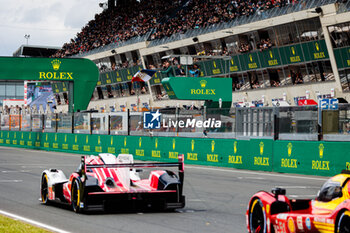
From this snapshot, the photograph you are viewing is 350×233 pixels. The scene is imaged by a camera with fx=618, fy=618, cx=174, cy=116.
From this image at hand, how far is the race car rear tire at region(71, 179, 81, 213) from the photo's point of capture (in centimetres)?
1007

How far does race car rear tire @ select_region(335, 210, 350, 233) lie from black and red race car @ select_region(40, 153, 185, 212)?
13.4 ft

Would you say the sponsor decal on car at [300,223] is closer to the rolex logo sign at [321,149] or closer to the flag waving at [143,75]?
the rolex logo sign at [321,149]

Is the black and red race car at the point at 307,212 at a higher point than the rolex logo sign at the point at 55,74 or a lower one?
lower

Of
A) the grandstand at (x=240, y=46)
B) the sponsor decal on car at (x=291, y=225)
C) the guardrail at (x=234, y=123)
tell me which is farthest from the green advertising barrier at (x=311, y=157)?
the grandstand at (x=240, y=46)

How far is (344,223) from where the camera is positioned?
20.0 ft

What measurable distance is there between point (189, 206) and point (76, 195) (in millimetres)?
2253

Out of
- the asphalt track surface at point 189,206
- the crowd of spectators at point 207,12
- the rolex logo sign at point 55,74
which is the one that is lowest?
the asphalt track surface at point 189,206

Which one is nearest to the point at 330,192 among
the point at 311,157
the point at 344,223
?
the point at 344,223

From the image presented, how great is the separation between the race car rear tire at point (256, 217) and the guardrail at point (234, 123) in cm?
1097

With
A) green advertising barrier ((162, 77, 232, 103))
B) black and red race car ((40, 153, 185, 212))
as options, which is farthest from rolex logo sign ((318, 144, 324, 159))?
green advertising barrier ((162, 77, 232, 103))

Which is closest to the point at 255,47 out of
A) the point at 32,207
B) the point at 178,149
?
the point at 178,149

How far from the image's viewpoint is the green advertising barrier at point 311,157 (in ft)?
59.1

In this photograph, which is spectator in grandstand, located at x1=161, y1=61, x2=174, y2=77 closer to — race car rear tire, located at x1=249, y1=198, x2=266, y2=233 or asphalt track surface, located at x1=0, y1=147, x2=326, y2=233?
asphalt track surface, located at x1=0, y1=147, x2=326, y2=233

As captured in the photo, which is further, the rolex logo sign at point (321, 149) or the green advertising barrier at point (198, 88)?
the green advertising barrier at point (198, 88)
